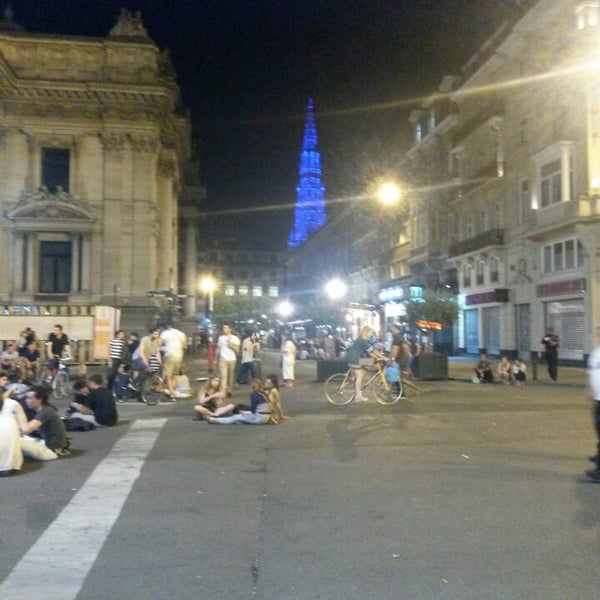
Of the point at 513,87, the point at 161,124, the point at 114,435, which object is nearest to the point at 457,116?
the point at 513,87

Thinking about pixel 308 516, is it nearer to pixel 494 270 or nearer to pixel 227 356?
pixel 227 356

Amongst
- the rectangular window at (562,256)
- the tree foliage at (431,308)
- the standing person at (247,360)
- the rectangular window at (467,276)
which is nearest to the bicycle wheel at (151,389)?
the standing person at (247,360)

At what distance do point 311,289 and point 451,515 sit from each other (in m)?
84.7

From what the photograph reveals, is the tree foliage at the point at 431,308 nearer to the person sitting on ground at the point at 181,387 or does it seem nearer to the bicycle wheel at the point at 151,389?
the person sitting on ground at the point at 181,387

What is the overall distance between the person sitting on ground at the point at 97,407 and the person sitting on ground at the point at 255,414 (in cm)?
175

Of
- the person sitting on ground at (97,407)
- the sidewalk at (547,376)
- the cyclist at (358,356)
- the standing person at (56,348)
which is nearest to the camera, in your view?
the person sitting on ground at (97,407)

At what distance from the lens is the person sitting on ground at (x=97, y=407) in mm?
12891

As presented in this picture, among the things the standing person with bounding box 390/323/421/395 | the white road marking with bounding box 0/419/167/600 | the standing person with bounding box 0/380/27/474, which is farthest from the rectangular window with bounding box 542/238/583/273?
the standing person with bounding box 0/380/27/474

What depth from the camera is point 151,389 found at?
1731cm

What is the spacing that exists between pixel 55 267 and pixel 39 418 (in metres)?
28.1

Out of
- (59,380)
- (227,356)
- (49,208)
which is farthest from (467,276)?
(59,380)

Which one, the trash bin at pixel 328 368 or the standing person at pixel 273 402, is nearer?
the standing person at pixel 273 402

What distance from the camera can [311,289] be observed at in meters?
91.6

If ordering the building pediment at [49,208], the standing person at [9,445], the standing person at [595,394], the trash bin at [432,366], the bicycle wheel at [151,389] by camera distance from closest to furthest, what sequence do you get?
the standing person at [595,394], the standing person at [9,445], the bicycle wheel at [151,389], the trash bin at [432,366], the building pediment at [49,208]
